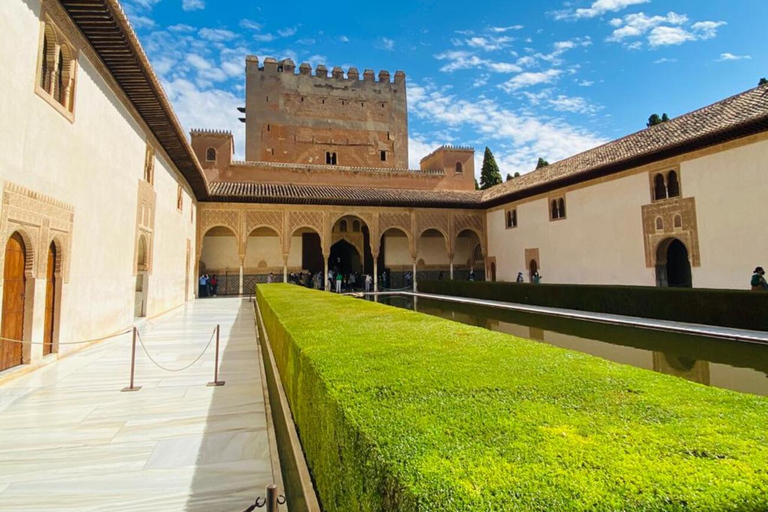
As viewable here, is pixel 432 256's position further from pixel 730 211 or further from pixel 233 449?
pixel 233 449

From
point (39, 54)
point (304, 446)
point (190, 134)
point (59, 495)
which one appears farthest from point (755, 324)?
point (190, 134)

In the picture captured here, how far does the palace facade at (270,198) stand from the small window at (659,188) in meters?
0.04

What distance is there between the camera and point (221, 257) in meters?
19.0

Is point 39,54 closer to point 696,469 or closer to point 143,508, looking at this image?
point 143,508

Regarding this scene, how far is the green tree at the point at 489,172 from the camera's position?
1325 inches

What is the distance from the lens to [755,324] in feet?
24.4

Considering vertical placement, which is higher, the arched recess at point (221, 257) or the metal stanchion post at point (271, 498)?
the arched recess at point (221, 257)

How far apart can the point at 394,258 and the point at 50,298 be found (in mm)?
17281

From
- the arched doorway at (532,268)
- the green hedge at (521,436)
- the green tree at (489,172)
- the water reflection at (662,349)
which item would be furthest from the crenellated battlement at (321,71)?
the green hedge at (521,436)

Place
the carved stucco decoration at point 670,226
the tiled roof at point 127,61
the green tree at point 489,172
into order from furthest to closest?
the green tree at point 489,172, the carved stucco decoration at point 670,226, the tiled roof at point 127,61

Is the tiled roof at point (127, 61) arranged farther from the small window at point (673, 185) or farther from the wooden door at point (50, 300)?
the small window at point (673, 185)

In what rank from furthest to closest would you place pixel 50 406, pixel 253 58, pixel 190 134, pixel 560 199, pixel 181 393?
pixel 253 58
pixel 190 134
pixel 560 199
pixel 181 393
pixel 50 406

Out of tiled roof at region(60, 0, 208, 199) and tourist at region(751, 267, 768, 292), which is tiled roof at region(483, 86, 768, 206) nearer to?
tourist at region(751, 267, 768, 292)

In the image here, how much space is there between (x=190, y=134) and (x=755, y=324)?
23343 mm
